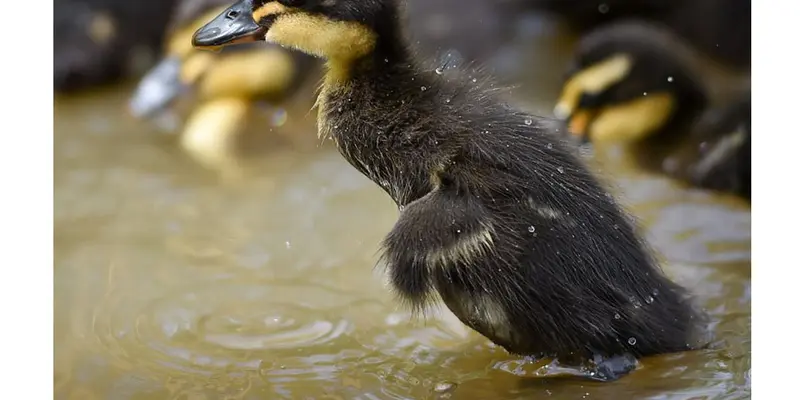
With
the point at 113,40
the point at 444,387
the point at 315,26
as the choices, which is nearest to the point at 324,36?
the point at 315,26

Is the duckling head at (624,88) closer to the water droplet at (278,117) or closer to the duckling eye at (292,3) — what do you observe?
the water droplet at (278,117)

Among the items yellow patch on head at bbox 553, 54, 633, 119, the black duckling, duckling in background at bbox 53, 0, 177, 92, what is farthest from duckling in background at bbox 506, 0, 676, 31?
duckling in background at bbox 53, 0, 177, 92

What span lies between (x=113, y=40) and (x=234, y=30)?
3.00ft

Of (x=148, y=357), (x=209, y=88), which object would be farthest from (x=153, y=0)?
(x=148, y=357)

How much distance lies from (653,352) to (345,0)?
2.27 ft

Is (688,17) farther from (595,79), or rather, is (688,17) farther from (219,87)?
(219,87)

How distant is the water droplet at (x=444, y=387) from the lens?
5.25ft

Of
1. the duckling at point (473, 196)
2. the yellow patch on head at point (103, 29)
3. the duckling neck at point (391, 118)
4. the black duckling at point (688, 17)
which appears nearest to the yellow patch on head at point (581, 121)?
the black duckling at point (688, 17)

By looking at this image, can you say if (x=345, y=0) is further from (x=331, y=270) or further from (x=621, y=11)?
(x=621, y=11)

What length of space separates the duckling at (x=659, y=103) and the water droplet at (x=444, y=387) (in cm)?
66

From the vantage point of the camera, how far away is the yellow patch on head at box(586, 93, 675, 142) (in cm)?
219

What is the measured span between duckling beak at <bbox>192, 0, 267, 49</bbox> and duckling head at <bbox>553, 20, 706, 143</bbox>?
0.74 metres

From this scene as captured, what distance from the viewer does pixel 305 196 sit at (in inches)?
90.6

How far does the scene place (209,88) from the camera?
236 cm
